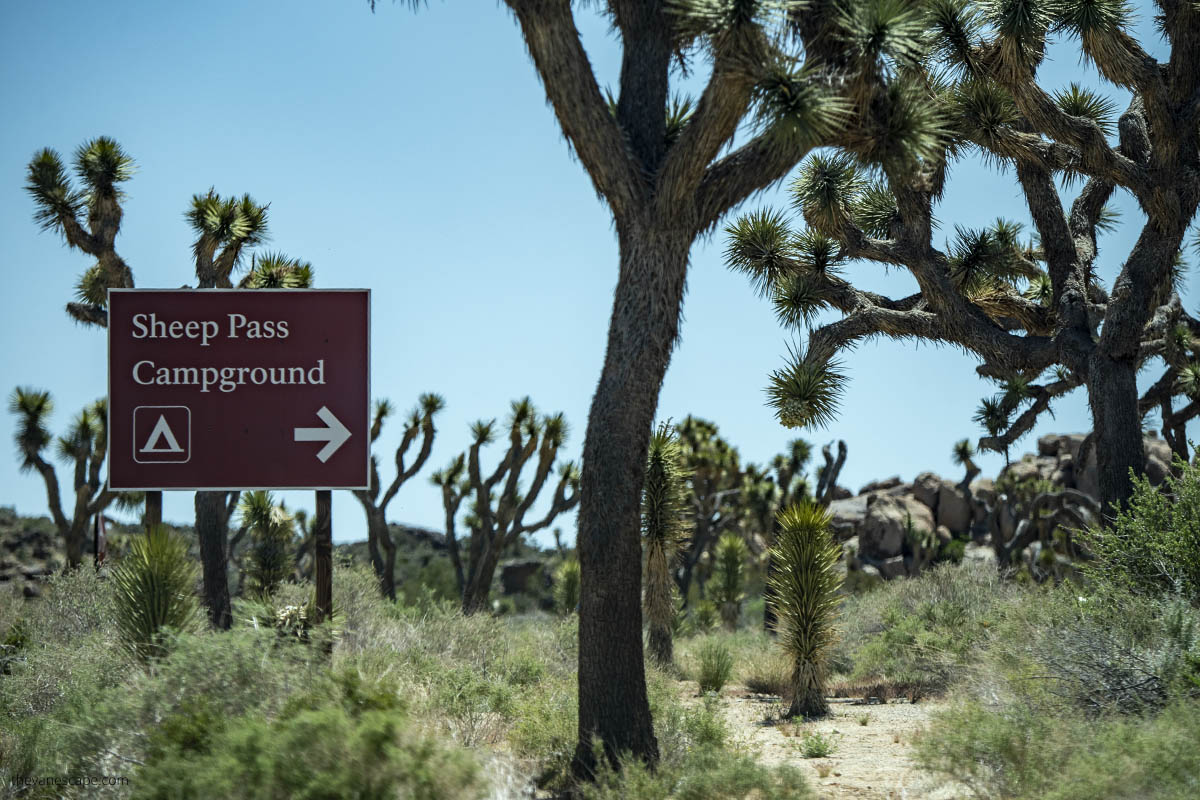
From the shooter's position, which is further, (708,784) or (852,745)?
(852,745)

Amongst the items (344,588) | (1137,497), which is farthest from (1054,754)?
(344,588)

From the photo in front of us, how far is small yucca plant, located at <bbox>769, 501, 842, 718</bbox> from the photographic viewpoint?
1248 cm

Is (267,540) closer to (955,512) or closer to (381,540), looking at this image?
(381,540)

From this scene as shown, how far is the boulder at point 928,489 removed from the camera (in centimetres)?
4444

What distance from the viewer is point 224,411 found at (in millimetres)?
9477

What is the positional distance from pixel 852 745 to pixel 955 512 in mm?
35737

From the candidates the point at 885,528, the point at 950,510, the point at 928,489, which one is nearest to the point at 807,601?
the point at 885,528

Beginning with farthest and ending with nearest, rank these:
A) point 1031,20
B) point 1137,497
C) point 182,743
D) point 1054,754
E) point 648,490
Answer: point 648,490, point 1031,20, point 1137,497, point 1054,754, point 182,743

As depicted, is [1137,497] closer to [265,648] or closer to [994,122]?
[994,122]

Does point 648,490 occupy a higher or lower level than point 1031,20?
lower

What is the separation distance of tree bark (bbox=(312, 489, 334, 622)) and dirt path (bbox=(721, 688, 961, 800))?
395 centimetres

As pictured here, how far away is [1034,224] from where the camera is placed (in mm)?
14406

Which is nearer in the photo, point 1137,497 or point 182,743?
point 182,743

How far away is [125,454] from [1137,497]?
1001cm
